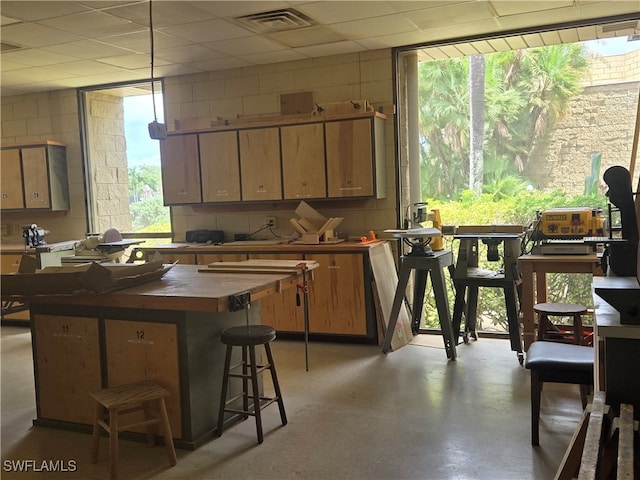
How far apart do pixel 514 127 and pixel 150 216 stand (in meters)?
4.45

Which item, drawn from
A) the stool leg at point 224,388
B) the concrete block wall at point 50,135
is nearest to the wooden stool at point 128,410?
the stool leg at point 224,388

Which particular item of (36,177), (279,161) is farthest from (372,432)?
(36,177)

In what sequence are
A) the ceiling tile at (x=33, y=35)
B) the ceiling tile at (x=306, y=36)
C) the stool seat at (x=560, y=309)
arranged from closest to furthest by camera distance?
the stool seat at (x=560, y=309) < the ceiling tile at (x=33, y=35) < the ceiling tile at (x=306, y=36)

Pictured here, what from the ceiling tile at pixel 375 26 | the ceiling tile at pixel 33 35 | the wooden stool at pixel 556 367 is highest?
the ceiling tile at pixel 33 35

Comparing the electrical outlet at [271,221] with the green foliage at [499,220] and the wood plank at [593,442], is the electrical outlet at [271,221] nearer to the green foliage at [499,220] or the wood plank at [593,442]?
the green foliage at [499,220]

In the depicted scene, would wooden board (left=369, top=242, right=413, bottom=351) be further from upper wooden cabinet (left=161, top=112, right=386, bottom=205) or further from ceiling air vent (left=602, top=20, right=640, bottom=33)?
ceiling air vent (left=602, top=20, right=640, bottom=33)

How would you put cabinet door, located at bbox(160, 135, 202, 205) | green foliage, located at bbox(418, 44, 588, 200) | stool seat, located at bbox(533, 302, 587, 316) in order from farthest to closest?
green foliage, located at bbox(418, 44, 588, 200), cabinet door, located at bbox(160, 135, 202, 205), stool seat, located at bbox(533, 302, 587, 316)

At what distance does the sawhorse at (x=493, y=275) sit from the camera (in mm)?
4352

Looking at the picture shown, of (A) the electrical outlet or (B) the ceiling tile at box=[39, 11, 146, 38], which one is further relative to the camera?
(A) the electrical outlet

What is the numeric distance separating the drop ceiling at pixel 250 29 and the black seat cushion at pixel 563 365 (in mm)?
2574

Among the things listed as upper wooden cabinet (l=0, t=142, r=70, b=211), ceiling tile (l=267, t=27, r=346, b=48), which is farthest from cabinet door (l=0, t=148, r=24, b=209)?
ceiling tile (l=267, t=27, r=346, b=48)

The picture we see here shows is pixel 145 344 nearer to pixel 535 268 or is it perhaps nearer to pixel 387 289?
pixel 387 289

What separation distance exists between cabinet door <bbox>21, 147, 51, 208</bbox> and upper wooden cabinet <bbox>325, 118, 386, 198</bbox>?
349 cm

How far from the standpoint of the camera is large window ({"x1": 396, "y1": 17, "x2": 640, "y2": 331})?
211 inches
